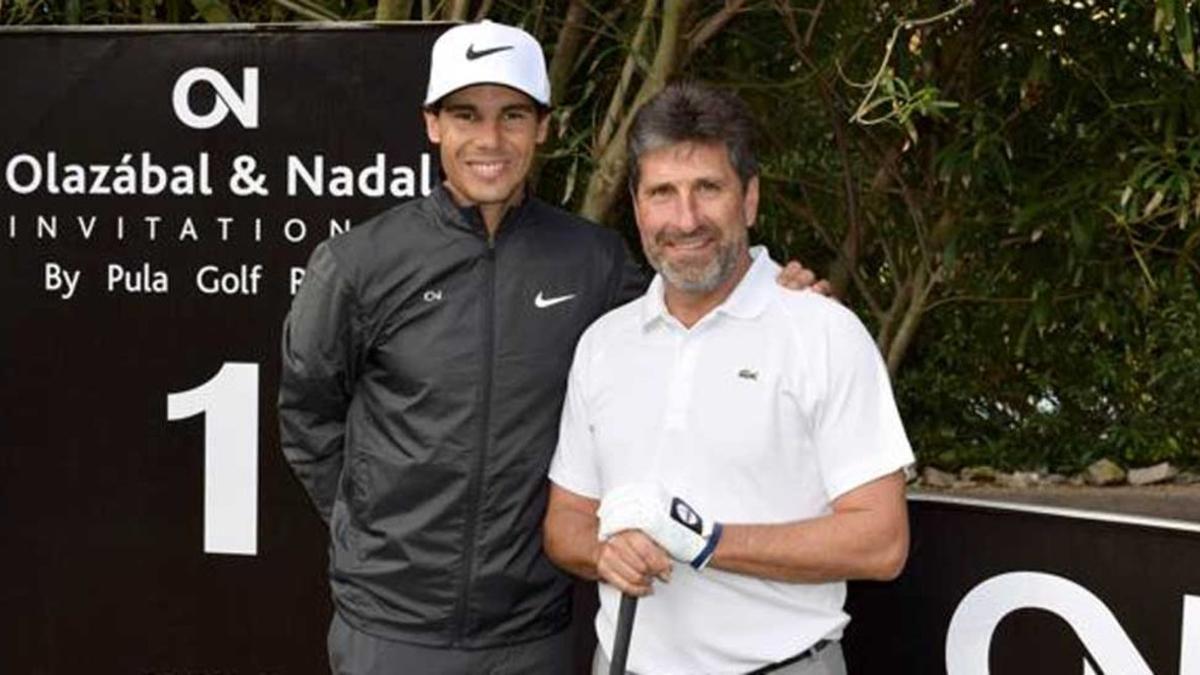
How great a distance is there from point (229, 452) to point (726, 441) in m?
1.64

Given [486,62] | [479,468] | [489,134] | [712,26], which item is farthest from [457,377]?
[712,26]

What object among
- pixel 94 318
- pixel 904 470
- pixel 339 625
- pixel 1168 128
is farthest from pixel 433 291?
pixel 1168 128

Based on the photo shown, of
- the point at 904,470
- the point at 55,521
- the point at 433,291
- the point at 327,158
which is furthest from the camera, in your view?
the point at 55,521

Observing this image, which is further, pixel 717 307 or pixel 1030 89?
pixel 1030 89

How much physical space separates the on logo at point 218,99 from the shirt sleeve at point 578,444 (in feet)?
4.13

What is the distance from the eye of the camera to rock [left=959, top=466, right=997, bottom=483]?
7754mm

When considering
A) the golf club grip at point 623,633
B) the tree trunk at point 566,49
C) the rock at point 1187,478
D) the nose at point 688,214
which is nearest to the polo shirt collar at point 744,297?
the nose at point 688,214

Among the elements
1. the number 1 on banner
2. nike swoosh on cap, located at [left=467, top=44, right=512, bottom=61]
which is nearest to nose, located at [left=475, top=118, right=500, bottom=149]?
nike swoosh on cap, located at [left=467, top=44, right=512, bottom=61]

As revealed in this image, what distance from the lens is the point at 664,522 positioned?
2.88m

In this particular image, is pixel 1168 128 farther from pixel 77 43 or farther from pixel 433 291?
pixel 77 43

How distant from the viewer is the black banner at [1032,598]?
3.27 metres

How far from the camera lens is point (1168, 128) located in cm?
469

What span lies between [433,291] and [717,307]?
0.59 metres

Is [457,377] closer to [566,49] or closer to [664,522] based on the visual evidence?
[664,522]
